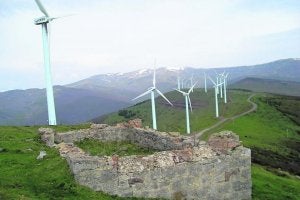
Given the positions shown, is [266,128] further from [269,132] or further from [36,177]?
[36,177]

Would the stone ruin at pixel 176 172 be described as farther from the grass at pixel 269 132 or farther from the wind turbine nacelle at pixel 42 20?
the grass at pixel 269 132

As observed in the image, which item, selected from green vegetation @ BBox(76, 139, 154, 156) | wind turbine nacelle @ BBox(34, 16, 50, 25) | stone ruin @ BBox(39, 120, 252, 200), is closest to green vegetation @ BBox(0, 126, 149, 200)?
stone ruin @ BBox(39, 120, 252, 200)

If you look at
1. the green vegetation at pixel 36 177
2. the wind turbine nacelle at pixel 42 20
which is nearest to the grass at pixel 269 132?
the wind turbine nacelle at pixel 42 20

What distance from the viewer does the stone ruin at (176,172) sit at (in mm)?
27578

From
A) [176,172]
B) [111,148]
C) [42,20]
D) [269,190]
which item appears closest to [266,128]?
[42,20]

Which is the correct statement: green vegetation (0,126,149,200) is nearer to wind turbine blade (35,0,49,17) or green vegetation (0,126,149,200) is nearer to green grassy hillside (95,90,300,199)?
wind turbine blade (35,0,49,17)

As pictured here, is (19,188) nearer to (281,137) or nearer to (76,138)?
(76,138)

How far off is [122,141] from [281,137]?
105634 mm

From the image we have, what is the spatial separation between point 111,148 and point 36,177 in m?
14.4

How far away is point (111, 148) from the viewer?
4291 centimetres

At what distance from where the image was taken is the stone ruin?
2758cm

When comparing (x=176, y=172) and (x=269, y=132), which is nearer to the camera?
(x=176, y=172)

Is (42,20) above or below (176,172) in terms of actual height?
above

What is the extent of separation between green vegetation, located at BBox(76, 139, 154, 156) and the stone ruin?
672 centimetres
